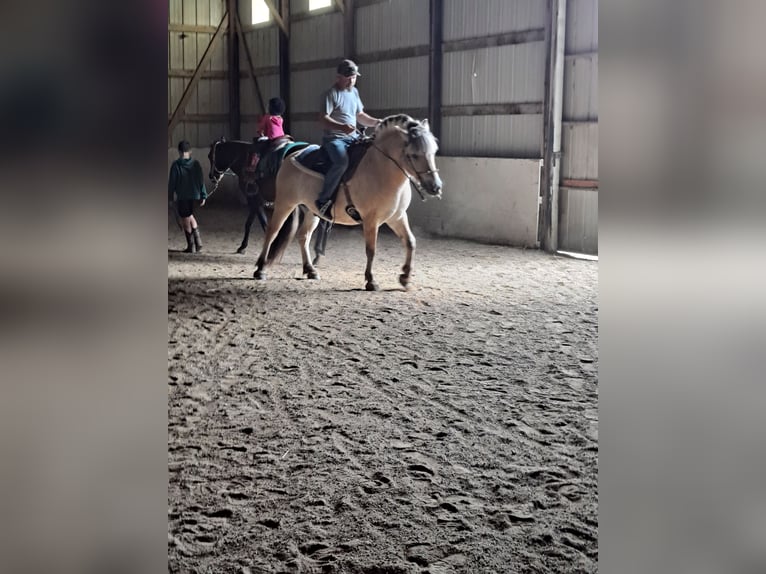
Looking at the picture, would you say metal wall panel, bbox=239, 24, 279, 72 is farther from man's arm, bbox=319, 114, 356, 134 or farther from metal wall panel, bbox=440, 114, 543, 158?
man's arm, bbox=319, 114, 356, 134

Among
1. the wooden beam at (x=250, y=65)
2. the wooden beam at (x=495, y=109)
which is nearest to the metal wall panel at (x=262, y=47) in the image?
the wooden beam at (x=250, y=65)

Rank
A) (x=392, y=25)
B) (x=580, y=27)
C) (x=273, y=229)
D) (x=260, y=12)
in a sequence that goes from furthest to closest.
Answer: (x=260, y=12) < (x=392, y=25) < (x=580, y=27) < (x=273, y=229)

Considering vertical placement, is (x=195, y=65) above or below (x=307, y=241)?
above

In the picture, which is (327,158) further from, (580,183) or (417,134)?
(580,183)

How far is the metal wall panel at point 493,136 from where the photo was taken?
10828 millimetres

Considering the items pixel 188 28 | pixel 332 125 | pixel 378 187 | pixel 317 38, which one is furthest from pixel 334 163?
pixel 188 28

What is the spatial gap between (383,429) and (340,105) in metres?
4.69

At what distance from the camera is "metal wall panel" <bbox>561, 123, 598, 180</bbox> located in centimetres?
1014

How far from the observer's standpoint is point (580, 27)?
10109 mm

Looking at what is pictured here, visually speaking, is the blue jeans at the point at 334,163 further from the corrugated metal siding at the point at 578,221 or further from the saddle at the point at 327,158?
the corrugated metal siding at the point at 578,221
